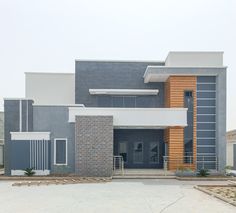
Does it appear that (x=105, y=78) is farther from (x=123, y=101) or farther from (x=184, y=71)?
(x=184, y=71)

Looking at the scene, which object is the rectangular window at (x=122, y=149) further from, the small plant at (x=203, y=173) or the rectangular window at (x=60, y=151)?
the small plant at (x=203, y=173)

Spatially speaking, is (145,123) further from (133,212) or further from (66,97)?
(133,212)

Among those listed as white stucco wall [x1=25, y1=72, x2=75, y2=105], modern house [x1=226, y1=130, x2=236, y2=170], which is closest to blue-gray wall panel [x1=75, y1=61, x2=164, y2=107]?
white stucco wall [x1=25, y1=72, x2=75, y2=105]

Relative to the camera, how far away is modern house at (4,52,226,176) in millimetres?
21953

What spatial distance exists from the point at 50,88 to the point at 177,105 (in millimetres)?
11695

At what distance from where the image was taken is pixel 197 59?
25.3 meters

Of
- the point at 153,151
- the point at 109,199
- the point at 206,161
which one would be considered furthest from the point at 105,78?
the point at 109,199

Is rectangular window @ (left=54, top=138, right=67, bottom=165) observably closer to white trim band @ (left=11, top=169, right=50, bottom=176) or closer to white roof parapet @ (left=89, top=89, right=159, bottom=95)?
white trim band @ (left=11, top=169, right=50, bottom=176)

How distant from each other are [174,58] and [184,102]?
3.63 m

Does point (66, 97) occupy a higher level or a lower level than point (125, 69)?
lower

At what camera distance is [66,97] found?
29.4 m

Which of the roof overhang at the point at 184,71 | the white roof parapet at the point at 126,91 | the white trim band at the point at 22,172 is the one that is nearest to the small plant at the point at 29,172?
the white trim band at the point at 22,172

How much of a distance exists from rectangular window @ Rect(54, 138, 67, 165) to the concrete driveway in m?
5.83

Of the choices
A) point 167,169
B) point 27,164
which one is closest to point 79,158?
point 27,164
